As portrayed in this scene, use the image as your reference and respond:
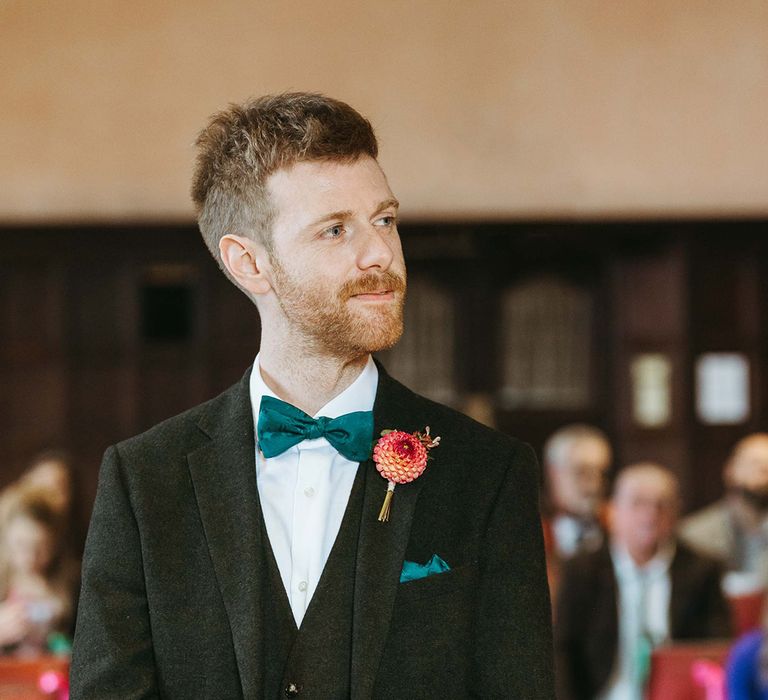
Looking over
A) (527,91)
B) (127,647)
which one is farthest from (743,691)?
(527,91)

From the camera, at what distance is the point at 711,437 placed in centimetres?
873

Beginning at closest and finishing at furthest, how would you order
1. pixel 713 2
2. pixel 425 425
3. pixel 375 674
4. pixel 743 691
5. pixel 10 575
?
pixel 375 674 → pixel 425 425 → pixel 743 691 → pixel 10 575 → pixel 713 2

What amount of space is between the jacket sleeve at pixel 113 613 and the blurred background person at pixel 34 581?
304 cm

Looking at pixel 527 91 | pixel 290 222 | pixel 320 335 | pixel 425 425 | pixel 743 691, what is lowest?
pixel 743 691

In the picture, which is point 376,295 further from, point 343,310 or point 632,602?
point 632,602

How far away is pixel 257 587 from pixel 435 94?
23.6ft

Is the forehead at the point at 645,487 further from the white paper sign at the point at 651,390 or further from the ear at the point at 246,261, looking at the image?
the ear at the point at 246,261

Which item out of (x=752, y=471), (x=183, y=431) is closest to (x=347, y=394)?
(x=183, y=431)

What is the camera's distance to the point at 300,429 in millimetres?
1906

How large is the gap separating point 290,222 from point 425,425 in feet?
1.35

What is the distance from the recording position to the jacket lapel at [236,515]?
1.77m

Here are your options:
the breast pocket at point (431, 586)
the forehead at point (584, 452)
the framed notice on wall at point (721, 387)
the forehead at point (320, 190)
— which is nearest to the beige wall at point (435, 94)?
the framed notice on wall at point (721, 387)

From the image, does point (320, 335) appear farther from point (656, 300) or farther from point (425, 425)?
point (656, 300)

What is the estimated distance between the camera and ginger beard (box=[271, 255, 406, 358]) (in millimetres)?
1831
